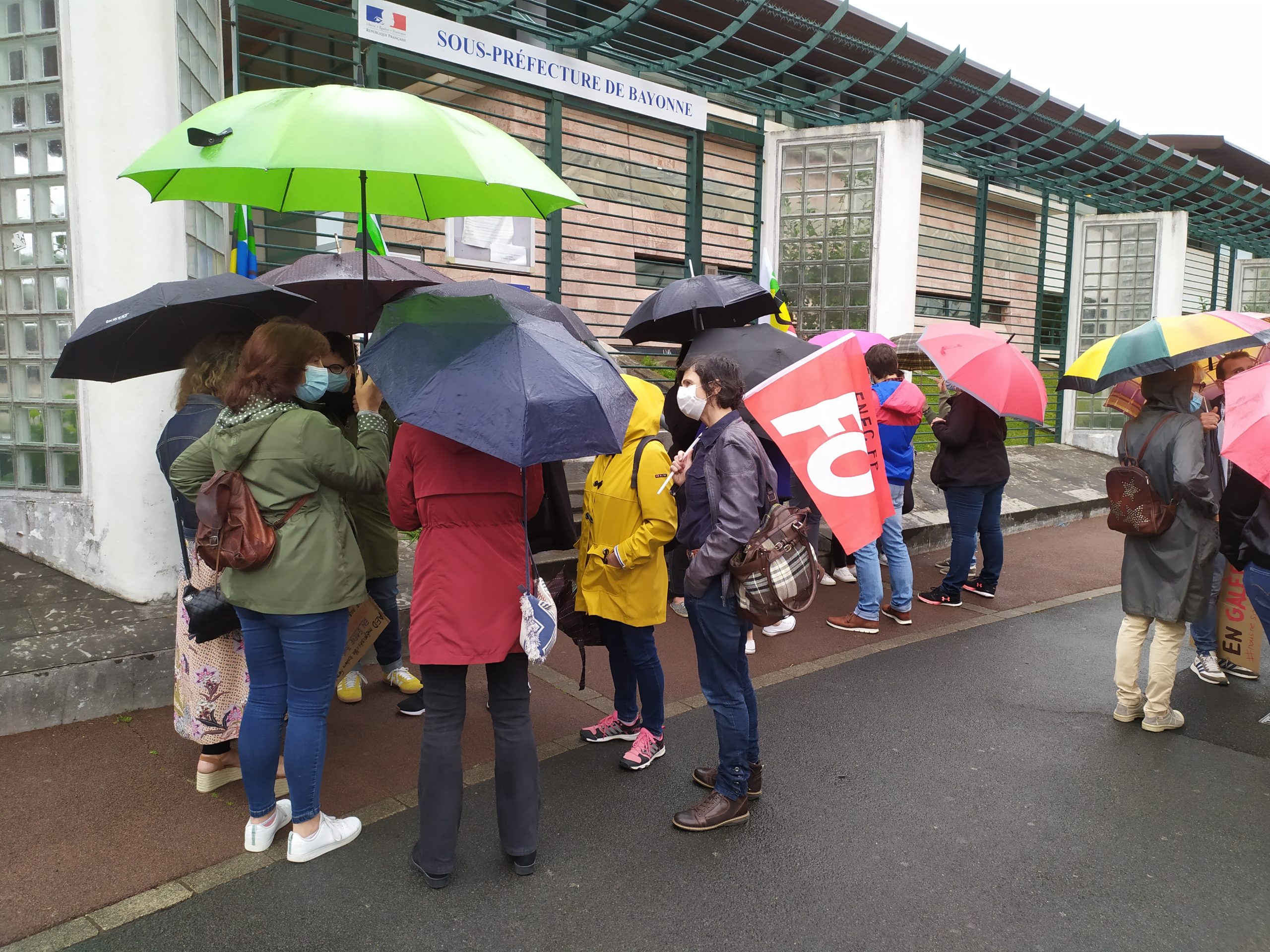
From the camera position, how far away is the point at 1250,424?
3.63m

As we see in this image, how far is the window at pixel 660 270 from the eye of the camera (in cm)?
1192

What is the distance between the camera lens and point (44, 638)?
4418mm

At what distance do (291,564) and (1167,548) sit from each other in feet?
12.8

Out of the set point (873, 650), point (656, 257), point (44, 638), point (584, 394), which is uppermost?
point (656, 257)

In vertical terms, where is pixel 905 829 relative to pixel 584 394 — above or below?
below

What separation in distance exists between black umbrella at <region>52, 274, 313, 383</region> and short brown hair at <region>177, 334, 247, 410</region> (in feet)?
0.12

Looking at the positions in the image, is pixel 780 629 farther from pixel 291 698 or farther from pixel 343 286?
pixel 291 698

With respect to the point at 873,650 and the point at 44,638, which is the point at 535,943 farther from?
the point at 873,650

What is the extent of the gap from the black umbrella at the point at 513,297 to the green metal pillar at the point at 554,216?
10.9 ft

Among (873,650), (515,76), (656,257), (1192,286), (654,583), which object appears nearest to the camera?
(654,583)

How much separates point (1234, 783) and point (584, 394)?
339 cm

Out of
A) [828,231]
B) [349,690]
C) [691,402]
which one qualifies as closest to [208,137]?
[691,402]

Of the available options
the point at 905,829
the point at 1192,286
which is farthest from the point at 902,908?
the point at 1192,286

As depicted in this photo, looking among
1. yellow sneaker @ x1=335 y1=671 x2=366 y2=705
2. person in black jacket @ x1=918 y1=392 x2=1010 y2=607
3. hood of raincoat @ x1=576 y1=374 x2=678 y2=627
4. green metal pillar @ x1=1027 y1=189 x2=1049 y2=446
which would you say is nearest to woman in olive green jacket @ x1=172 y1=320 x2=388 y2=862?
hood of raincoat @ x1=576 y1=374 x2=678 y2=627
